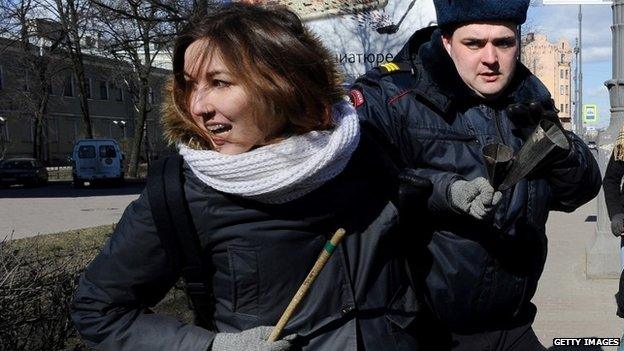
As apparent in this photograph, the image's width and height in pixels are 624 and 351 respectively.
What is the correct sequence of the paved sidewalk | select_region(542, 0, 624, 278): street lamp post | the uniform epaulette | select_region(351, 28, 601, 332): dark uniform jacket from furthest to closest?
1. select_region(542, 0, 624, 278): street lamp post
2. the paved sidewalk
3. the uniform epaulette
4. select_region(351, 28, 601, 332): dark uniform jacket

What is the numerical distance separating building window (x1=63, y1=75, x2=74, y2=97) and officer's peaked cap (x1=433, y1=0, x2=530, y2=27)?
177 ft

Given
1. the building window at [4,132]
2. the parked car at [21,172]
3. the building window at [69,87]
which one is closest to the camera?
the parked car at [21,172]

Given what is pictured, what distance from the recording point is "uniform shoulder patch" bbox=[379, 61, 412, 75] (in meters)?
2.32

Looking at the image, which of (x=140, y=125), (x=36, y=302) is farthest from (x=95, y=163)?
(x=36, y=302)

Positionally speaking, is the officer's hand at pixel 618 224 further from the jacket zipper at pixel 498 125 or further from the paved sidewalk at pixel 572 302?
the jacket zipper at pixel 498 125

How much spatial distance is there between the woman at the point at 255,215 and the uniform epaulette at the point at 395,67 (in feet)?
1.70

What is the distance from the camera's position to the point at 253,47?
1.71 metres

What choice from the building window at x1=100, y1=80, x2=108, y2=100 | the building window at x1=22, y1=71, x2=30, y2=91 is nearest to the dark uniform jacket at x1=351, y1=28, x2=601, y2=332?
the building window at x1=22, y1=71, x2=30, y2=91

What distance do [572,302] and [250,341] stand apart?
606 cm

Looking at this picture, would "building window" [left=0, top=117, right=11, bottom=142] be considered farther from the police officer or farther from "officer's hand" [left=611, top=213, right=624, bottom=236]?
the police officer

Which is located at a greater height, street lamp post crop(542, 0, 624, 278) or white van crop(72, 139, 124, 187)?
street lamp post crop(542, 0, 624, 278)

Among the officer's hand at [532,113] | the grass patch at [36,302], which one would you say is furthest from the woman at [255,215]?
the grass patch at [36,302]

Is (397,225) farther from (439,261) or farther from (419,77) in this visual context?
(419,77)

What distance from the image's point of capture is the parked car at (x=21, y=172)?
103 feet
